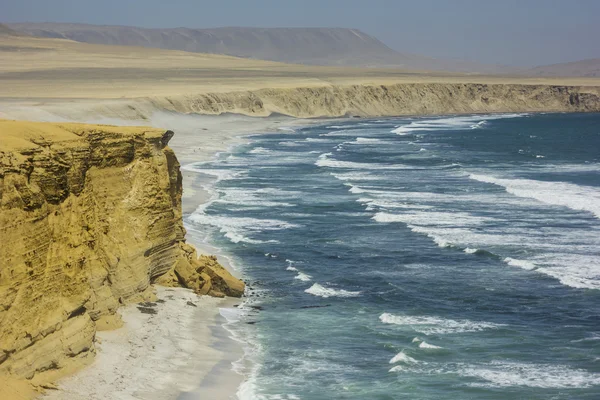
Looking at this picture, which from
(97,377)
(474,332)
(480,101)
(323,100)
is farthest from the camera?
(480,101)

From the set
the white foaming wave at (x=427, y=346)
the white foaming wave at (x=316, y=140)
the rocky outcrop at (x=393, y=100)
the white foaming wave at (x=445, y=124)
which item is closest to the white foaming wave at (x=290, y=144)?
the white foaming wave at (x=316, y=140)

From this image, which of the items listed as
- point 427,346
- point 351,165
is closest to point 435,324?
point 427,346

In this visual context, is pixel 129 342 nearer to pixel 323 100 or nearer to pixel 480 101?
pixel 323 100

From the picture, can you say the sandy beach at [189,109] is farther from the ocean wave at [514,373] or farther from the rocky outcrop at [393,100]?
the ocean wave at [514,373]

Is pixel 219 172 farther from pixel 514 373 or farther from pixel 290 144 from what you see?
pixel 514 373

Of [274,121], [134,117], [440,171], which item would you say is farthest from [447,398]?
[274,121]
